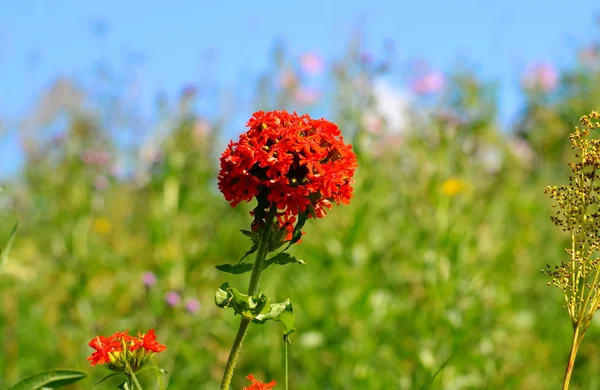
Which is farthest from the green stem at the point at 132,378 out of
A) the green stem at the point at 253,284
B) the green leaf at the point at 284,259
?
the green leaf at the point at 284,259

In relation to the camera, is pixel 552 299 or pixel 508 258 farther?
pixel 552 299

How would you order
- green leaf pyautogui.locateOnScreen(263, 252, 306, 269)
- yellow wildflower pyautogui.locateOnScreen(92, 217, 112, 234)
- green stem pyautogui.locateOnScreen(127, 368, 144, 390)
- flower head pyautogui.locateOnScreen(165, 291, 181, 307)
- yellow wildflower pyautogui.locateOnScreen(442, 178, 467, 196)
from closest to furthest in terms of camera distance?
1. green stem pyautogui.locateOnScreen(127, 368, 144, 390)
2. green leaf pyautogui.locateOnScreen(263, 252, 306, 269)
3. flower head pyautogui.locateOnScreen(165, 291, 181, 307)
4. yellow wildflower pyautogui.locateOnScreen(442, 178, 467, 196)
5. yellow wildflower pyautogui.locateOnScreen(92, 217, 112, 234)

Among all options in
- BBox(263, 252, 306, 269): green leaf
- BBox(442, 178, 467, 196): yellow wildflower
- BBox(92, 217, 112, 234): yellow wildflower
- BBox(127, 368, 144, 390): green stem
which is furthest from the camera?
BBox(92, 217, 112, 234): yellow wildflower

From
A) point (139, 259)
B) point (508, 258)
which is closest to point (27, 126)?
point (139, 259)

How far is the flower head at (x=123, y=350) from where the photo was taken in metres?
1.29

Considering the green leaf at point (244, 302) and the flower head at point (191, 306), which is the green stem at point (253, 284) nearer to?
the green leaf at point (244, 302)

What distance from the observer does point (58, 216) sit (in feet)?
14.6

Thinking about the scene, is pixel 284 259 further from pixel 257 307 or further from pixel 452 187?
pixel 452 187

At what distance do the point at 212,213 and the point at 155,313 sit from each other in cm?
163

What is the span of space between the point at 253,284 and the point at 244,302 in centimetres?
5

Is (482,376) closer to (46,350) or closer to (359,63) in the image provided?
(359,63)

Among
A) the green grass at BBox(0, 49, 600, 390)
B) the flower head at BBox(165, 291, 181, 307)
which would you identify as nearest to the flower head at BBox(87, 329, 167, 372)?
the green grass at BBox(0, 49, 600, 390)

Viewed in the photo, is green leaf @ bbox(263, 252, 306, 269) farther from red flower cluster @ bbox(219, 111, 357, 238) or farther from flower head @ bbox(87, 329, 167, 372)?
flower head @ bbox(87, 329, 167, 372)

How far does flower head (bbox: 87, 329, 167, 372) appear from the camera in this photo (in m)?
1.29
